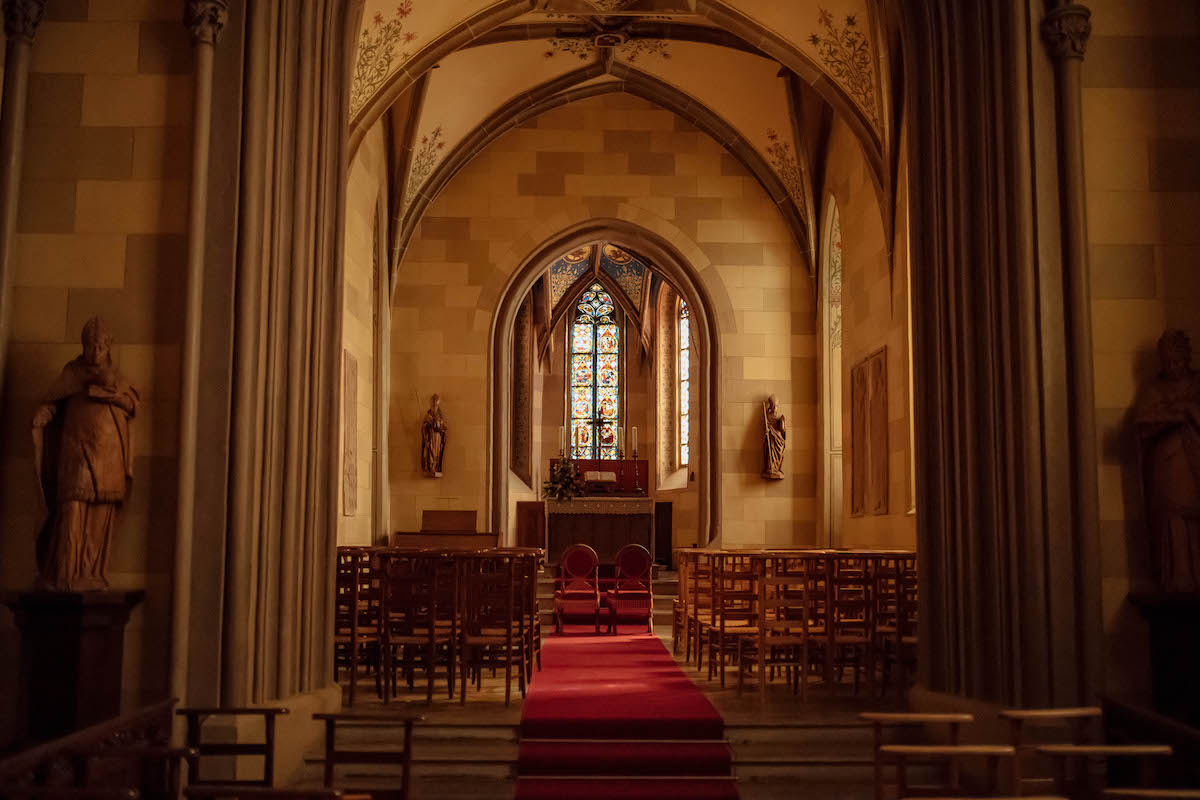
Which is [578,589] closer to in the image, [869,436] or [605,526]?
[869,436]

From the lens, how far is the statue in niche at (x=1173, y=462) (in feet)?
18.8

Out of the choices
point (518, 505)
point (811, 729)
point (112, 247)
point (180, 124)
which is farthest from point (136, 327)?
point (518, 505)

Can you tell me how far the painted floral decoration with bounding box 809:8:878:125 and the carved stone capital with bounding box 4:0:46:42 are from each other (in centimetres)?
809

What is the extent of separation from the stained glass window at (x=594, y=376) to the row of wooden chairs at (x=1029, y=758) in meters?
17.7

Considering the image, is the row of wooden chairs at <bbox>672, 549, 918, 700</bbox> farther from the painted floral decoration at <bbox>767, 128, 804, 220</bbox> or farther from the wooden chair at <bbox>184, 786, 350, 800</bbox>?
the painted floral decoration at <bbox>767, 128, 804, 220</bbox>

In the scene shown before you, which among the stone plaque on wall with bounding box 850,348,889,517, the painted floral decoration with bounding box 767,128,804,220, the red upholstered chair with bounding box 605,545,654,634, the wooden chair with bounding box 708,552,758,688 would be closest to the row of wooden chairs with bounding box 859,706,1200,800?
the wooden chair with bounding box 708,552,758,688

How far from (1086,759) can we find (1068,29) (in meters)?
3.64

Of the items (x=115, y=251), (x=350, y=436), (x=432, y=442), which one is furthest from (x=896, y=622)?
(x=432, y=442)

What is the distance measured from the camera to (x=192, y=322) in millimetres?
5949

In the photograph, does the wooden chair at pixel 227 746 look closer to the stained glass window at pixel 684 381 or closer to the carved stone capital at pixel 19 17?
the carved stone capital at pixel 19 17

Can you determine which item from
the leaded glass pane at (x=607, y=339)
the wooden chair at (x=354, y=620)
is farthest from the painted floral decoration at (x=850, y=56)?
the leaded glass pane at (x=607, y=339)

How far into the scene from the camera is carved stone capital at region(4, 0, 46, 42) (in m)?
6.09

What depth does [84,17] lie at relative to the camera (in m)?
6.27

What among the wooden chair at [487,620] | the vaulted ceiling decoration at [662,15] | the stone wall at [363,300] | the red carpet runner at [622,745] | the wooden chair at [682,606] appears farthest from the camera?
the stone wall at [363,300]
